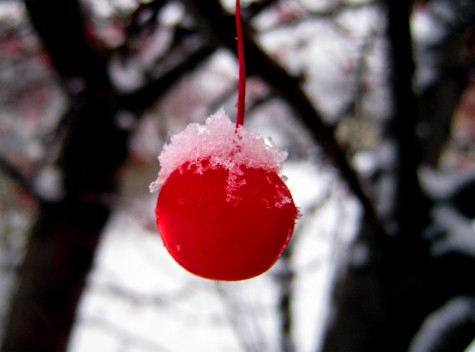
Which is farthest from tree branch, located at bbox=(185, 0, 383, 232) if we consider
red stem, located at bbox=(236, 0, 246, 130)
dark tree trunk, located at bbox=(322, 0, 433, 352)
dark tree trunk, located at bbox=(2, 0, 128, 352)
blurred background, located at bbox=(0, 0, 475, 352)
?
dark tree trunk, located at bbox=(2, 0, 128, 352)

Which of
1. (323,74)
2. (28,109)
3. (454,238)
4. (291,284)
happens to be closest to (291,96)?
(454,238)

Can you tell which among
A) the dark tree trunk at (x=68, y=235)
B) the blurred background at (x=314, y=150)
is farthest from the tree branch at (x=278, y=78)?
the dark tree trunk at (x=68, y=235)

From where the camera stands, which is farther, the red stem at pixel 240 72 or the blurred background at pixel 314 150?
the blurred background at pixel 314 150

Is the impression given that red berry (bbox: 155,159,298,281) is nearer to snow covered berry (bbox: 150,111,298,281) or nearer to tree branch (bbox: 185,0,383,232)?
snow covered berry (bbox: 150,111,298,281)

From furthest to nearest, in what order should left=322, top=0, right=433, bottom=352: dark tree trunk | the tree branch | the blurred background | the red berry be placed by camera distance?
left=322, top=0, right=433, bottom=352: dark tree trunk → the blurred background → the tree branch → the red berry

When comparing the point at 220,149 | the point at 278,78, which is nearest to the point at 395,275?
the point at 278,78

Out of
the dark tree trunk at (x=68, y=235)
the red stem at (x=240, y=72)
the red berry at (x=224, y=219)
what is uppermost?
the dark tree trunk at (x=68, y=235)

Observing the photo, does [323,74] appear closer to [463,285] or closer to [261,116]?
[261,116]

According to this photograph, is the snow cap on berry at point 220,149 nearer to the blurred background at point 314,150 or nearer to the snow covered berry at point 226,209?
the snow covered berry at point 226,209

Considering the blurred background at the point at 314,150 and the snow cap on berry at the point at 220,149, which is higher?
the blurred background at the point at 314,150

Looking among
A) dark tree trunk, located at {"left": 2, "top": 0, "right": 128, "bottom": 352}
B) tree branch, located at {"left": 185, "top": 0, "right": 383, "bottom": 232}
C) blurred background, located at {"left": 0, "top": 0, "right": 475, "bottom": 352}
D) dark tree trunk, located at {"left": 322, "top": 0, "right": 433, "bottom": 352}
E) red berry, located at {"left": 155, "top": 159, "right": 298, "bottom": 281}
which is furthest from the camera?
dark tree trunk, located at {"left": 2, "top": 0, "right": 128, "bottom": 352}
